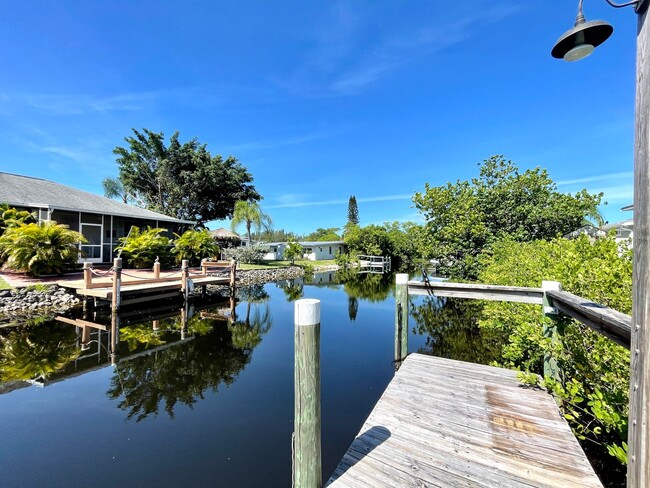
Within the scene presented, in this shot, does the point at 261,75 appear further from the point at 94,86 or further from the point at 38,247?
the point at 38,247

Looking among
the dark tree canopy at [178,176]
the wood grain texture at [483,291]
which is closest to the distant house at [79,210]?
the dark tree canopy at [178,176]

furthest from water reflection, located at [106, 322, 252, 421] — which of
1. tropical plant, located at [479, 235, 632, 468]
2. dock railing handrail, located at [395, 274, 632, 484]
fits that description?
tropical plant, located at [479, 235, 632, 468]

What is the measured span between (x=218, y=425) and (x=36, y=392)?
3.02 metres

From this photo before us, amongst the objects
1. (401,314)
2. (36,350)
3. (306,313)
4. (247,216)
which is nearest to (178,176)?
(247,216)

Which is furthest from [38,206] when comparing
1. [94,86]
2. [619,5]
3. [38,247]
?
[619,5]

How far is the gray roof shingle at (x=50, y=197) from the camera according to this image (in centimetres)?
1302

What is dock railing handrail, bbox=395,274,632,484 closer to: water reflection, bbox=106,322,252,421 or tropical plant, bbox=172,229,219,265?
water reflection, bbox=106,322,252,421

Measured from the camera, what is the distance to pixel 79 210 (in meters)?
13.5

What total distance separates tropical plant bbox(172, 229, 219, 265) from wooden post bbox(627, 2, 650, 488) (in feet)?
59.6

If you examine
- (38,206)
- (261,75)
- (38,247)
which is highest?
(261,75)

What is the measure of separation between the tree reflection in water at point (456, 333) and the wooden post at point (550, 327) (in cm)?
274

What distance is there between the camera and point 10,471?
267cm

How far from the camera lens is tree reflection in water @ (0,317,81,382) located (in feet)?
15.4

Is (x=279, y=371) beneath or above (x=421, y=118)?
beneath
